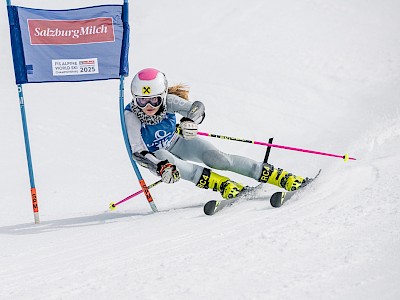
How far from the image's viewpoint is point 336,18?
11977 millimetres

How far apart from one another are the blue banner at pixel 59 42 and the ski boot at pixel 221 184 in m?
1.52

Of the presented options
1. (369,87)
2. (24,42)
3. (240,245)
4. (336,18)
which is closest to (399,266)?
(240,245)

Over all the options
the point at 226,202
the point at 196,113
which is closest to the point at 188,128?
the point at 196,113

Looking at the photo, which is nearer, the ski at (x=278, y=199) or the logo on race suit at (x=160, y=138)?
the ski at (x=278, y=199)

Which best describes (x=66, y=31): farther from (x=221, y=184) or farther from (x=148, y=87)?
(x=221, y=184)

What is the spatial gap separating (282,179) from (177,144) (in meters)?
1.11

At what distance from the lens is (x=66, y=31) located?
5.75 meters

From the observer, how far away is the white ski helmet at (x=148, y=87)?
17.2ft

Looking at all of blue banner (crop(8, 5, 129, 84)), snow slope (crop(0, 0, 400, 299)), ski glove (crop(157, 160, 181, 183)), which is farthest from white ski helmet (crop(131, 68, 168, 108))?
snow slope (crop(0, 0, 400, 299))

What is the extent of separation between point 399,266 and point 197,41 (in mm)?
9189

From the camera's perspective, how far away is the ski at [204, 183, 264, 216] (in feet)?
15.4

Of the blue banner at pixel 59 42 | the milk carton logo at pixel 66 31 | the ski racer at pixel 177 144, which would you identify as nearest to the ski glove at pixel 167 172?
the ski racer at pixel 177 144

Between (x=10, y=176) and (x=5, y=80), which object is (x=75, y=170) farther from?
(x=5, y=80)

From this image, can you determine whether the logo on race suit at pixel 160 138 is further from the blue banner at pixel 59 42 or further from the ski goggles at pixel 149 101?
the blue banner at pixel 59 42
